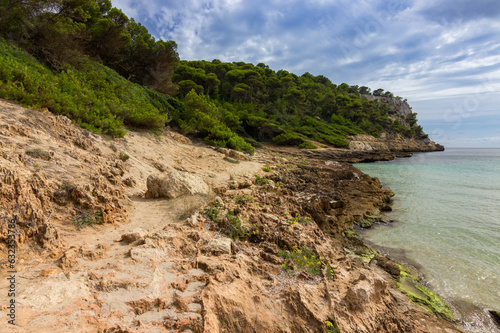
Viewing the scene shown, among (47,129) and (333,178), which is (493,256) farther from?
(47,129)

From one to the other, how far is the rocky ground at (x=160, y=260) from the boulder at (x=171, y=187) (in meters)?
0.03

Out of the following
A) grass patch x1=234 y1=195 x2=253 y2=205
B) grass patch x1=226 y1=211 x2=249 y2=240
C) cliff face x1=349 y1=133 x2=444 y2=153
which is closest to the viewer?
grass patch x1=226 y1=211 x2=249 y2=240

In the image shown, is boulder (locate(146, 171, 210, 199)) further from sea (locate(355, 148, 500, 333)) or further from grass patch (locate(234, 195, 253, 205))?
sea (locate(355, 148, 500, 333))

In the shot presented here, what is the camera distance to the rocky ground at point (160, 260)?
2406 millimetres

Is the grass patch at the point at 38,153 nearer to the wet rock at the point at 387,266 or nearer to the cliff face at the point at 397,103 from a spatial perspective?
the wet rock at the point at 387,266

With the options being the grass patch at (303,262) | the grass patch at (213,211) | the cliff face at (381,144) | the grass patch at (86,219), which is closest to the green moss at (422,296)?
the grass patch at (303,262)

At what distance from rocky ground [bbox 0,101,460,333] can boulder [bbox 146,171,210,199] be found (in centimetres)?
3

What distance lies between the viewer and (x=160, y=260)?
134 inches

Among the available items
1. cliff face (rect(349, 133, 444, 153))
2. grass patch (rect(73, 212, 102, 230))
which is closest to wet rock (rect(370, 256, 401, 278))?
grass patch (rect(73, 212, 102, 230))

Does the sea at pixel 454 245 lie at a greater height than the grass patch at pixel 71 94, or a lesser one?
lesser

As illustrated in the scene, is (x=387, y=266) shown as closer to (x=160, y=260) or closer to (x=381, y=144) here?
(x=160, y=260)

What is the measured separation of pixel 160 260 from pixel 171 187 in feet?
11.3

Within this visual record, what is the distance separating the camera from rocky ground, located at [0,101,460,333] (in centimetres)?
241

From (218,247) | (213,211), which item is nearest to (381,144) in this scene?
(213,211)
